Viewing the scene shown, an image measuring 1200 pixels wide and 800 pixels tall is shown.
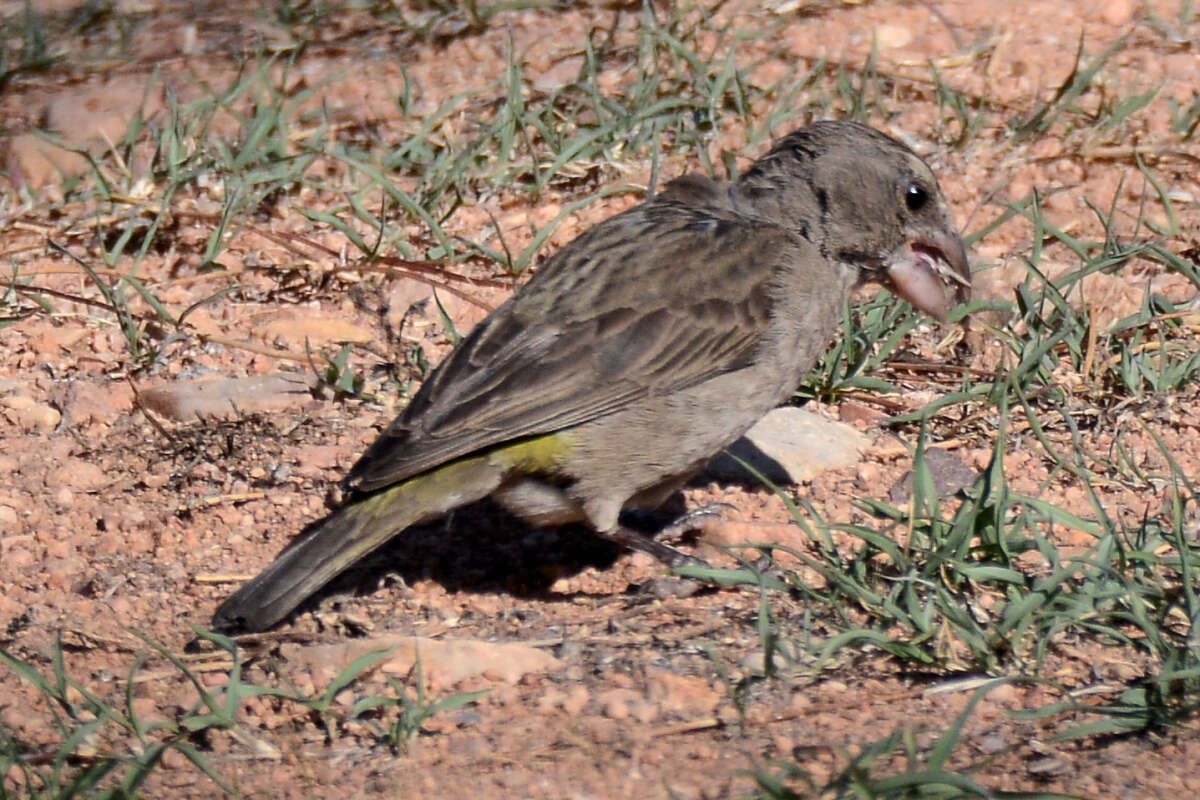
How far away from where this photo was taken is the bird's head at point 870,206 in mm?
4762

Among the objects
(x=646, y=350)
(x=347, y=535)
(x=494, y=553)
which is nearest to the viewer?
(x=347, y=535)

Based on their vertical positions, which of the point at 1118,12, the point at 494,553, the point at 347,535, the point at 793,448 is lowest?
the point at 494,553

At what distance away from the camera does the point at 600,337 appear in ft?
14.8

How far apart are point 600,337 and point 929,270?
1.12m

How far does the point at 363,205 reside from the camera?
627 cm

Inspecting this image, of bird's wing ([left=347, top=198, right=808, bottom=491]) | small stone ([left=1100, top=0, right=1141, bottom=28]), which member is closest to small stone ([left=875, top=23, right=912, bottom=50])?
small stone ([left=1100, top=0, right=1141, bottom=28])

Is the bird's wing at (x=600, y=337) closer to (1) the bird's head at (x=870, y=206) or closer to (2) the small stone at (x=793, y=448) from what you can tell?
(1) the bird's head at (x=870, y=206)

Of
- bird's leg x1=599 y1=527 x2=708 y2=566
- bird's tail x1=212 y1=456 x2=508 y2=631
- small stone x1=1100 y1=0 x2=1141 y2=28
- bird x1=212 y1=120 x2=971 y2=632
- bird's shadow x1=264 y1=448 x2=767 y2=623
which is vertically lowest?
bird's shadow x1=264 y1=448 x2=767 y2=623

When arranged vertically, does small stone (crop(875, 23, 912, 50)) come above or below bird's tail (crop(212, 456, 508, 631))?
above

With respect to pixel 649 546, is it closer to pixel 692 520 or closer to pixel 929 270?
pixel 692 520

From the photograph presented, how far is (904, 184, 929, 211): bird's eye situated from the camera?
187 inches

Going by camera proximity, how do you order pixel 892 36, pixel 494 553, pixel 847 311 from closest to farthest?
pixel 494 553
pixel 847 311
pixel 892 36

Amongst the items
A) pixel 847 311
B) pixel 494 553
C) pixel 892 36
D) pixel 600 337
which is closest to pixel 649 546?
pixel 494 553

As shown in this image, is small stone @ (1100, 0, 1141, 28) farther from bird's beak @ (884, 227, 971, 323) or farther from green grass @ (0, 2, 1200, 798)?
bird's beak @ (884, 227, 971, 323)
